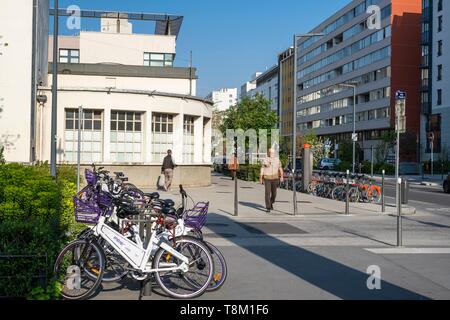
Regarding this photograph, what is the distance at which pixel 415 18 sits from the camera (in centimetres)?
7781

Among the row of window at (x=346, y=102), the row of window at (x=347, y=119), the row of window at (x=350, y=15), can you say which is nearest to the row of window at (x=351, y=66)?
the row of window at (x=346, y=102)

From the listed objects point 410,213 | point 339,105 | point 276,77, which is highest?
point 276,77

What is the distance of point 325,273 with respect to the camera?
8.20 m

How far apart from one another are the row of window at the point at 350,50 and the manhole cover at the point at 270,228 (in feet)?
230

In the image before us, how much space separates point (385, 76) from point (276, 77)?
172ft

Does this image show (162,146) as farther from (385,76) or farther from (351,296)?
(385,76)

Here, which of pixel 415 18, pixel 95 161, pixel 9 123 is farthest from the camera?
pixel 415 18

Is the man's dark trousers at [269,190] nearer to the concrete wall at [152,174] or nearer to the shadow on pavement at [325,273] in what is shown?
Answer: the shadow on pavement at [325,273]

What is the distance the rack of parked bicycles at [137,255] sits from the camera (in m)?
6.52

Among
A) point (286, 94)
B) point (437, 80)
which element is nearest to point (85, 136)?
point (437, 80)

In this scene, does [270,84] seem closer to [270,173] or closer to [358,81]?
[358,81]

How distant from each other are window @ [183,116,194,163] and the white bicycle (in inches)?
796

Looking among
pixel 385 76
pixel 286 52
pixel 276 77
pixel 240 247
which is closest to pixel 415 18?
pixel 385 76

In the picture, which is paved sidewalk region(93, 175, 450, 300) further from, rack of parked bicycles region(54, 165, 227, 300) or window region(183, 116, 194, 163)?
window region(183, 116, 194, 163)
